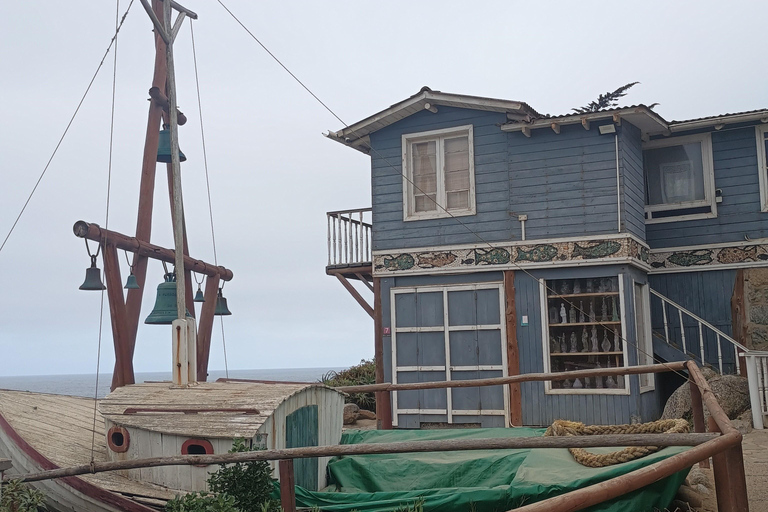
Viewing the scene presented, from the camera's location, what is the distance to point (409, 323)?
536 inches

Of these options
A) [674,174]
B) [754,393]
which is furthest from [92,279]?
[674,174]

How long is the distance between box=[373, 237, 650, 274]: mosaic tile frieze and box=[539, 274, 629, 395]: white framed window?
412 millimetres

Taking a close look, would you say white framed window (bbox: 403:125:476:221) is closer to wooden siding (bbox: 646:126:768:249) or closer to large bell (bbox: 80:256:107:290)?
wooden siding (bbox: 646:126:768:249)

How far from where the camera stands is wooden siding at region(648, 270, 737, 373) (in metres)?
13.5

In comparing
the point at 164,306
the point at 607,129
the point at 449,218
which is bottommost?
the point at 164,306

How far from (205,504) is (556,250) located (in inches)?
326

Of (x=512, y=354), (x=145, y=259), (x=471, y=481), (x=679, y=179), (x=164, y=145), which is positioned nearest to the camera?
(x=471, y=481)

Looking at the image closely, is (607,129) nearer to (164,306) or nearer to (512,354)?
(512,354)

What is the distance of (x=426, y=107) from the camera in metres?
13.7

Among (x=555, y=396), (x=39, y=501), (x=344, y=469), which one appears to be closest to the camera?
(x=39, y=501)

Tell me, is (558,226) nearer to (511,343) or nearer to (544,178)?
(544,178)

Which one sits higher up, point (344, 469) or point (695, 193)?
point (695, 193)

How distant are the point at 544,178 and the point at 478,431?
5.42 m

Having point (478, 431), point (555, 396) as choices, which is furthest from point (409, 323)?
point (478, 431)
